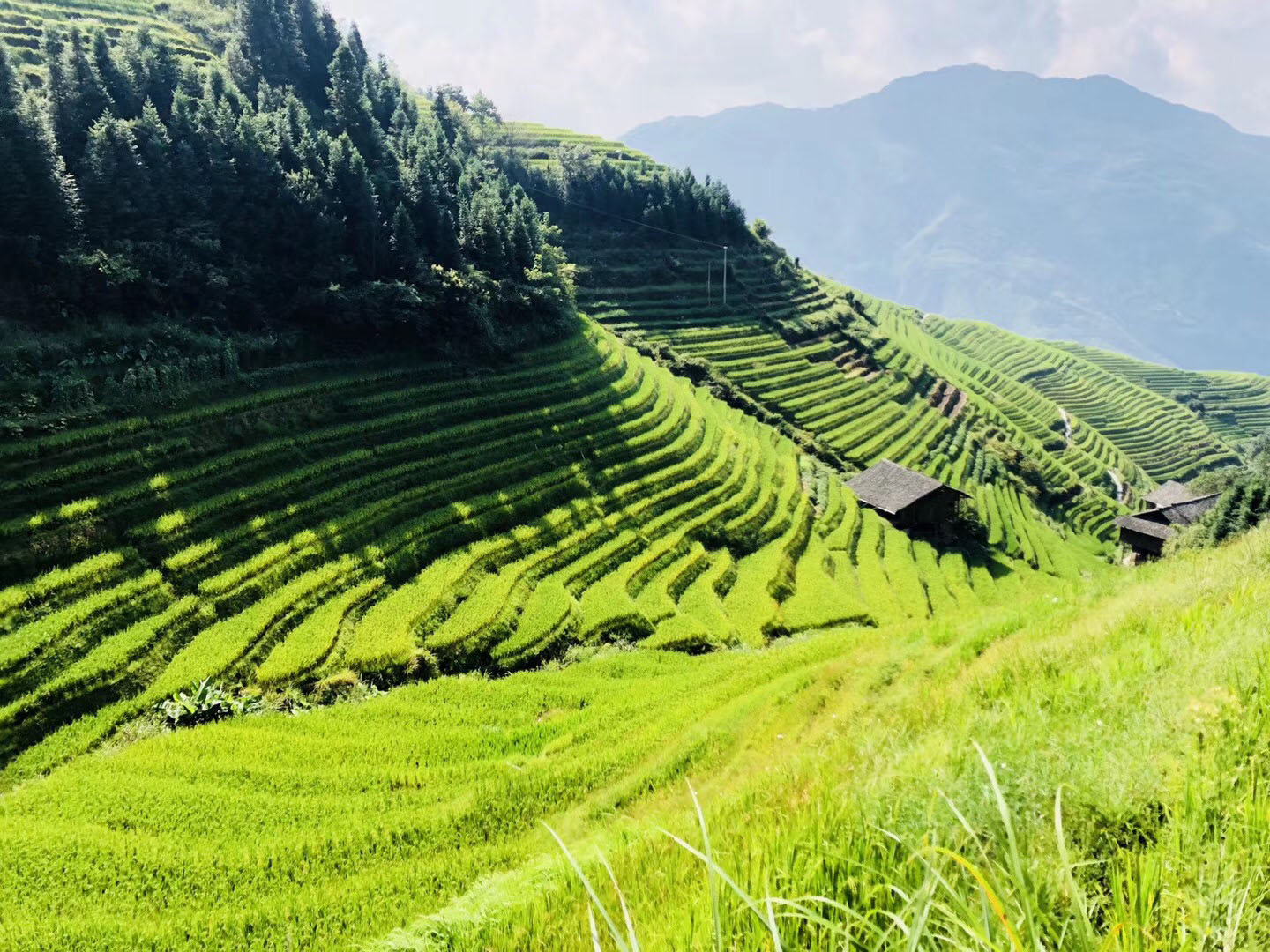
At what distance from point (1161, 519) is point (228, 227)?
277 feet

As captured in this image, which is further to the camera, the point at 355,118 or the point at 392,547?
the point at 355,118

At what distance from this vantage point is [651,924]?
3711 millimetres

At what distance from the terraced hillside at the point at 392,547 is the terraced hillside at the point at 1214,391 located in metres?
149

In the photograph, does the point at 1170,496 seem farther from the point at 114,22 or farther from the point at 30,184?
the point at 114,22

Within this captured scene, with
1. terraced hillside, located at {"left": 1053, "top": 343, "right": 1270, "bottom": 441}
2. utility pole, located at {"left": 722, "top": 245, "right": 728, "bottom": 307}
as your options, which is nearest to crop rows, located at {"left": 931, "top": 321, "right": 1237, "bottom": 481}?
terraced hillside, located at {"left": 1053, "top": 343, "right": 1270, "bottom": 441}

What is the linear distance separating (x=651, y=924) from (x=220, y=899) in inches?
363

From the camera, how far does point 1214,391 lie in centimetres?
15462

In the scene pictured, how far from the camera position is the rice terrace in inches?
152

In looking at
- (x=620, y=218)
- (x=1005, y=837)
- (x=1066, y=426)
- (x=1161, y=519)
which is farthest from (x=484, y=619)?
(x=1066, y=426)

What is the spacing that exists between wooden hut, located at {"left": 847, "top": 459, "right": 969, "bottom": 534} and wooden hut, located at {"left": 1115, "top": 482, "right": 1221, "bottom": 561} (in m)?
21.3

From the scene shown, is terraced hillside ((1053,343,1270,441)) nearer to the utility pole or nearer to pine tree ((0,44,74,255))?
the utility pole

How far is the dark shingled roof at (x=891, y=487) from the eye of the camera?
4653 centimetres

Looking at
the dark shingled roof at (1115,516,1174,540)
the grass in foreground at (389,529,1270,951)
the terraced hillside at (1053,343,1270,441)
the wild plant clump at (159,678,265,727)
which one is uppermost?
the terraced hillside at (1053,343,1270,441)

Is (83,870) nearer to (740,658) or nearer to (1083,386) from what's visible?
(740,658)
